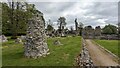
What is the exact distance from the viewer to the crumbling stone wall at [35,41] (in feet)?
71.9

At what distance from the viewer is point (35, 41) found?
22.2 meters

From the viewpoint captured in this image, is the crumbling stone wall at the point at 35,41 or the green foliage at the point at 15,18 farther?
the green foliage at the point at 15,18

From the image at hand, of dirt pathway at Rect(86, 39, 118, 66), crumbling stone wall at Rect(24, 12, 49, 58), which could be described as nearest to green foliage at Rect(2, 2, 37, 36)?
dirt pathway at Rect(86, 39, 118, 66)

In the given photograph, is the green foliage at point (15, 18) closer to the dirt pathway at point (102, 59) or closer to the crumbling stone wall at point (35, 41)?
the dirt pathway at point (102, 59)

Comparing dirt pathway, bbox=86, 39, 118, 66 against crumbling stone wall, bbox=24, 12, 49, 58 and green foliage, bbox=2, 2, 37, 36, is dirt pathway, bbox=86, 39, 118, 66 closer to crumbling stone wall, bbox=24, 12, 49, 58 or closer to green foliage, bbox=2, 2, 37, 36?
crumbling stone wall, bbox=24, 12, 49, 58

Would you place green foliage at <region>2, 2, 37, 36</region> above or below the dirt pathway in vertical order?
above

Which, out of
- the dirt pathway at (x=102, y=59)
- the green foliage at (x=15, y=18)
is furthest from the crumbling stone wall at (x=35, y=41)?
the green foliage at (x=15, y=18)

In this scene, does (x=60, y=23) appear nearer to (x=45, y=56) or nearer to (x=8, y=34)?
(x=8, y=34)

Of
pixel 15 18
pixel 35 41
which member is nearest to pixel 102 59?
pixel 35 41

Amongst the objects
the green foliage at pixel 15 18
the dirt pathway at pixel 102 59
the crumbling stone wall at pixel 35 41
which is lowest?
the dirt pathway at pixel 102 59

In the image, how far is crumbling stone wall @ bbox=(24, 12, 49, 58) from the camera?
21922 mm

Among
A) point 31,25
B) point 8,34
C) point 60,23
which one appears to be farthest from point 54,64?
point 60,23

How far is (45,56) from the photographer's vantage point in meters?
22.0

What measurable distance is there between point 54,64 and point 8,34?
55.0m
